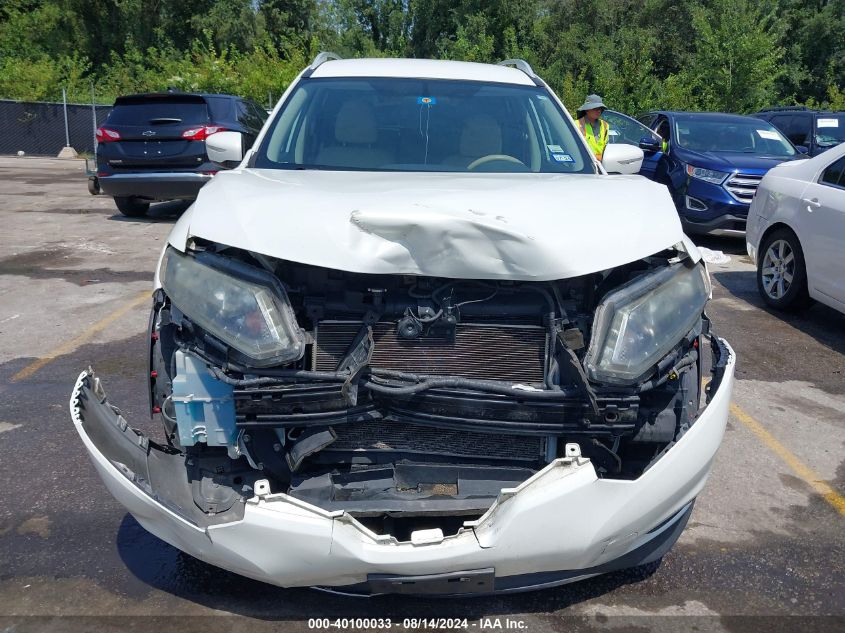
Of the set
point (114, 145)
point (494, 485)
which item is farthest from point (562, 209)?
point (114, 145)

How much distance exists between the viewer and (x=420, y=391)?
8.29 ft

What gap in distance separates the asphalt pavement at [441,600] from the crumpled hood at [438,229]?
1.31m

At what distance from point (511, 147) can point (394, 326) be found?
1.76 metres

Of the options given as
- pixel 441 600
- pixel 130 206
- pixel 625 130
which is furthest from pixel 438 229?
pixel 130 206

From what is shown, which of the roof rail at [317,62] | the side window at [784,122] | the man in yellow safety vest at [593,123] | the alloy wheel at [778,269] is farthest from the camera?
the side window at [784,122]

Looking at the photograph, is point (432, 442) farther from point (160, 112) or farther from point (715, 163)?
point (160, 112)

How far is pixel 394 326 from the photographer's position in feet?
8.64

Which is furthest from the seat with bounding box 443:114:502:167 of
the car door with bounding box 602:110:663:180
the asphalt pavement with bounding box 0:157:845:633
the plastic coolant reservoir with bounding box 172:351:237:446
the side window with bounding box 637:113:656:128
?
the side window with bounding box 637:113:656:128

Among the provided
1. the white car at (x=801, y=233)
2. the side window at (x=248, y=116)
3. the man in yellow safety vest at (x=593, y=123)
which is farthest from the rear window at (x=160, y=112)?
the white car at (x=801, y=233)

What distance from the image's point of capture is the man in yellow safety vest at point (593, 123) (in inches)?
347

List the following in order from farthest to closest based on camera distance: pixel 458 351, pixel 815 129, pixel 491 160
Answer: pixel 815 129
pixel 491 160
pixel 458 351

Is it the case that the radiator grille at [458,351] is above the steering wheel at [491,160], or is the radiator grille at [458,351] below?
below

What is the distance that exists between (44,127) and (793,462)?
26698 millimetres

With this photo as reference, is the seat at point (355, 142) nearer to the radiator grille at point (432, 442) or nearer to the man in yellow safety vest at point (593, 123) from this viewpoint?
the radiator grille at point (432, 442)
